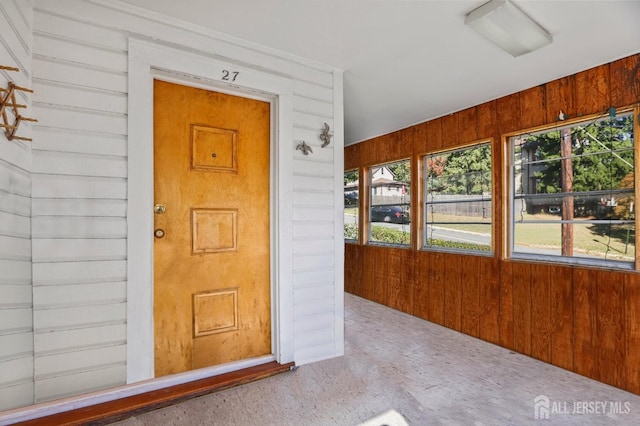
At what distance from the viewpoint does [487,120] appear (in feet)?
11.0

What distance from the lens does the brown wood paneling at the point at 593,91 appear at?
2537 mm

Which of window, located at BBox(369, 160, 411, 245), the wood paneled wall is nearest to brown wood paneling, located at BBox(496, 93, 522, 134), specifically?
the wood paneled wall

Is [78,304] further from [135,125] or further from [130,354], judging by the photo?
[135,125]

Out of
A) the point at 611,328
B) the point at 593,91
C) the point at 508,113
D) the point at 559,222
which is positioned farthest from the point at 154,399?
the point at 593,91

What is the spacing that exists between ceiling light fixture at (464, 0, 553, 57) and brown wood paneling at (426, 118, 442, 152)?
60.2 inches

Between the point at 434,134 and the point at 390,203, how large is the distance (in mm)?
1159

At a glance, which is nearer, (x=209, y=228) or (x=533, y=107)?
(x=209, y=228)

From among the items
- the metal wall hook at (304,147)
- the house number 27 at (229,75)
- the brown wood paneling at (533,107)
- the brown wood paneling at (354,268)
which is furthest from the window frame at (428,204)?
the house number 27 at (229,75)

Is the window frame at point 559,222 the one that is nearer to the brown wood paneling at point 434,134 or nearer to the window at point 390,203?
the brown wood paneling at point 434,134

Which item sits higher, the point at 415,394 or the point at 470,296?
the point at 470,296

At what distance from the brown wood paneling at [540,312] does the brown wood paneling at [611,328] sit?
0.35 metres

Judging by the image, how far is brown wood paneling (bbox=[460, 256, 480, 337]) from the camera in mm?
3418

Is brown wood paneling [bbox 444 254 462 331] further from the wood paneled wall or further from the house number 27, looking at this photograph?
the house number 27

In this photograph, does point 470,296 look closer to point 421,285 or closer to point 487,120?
point 421,285
